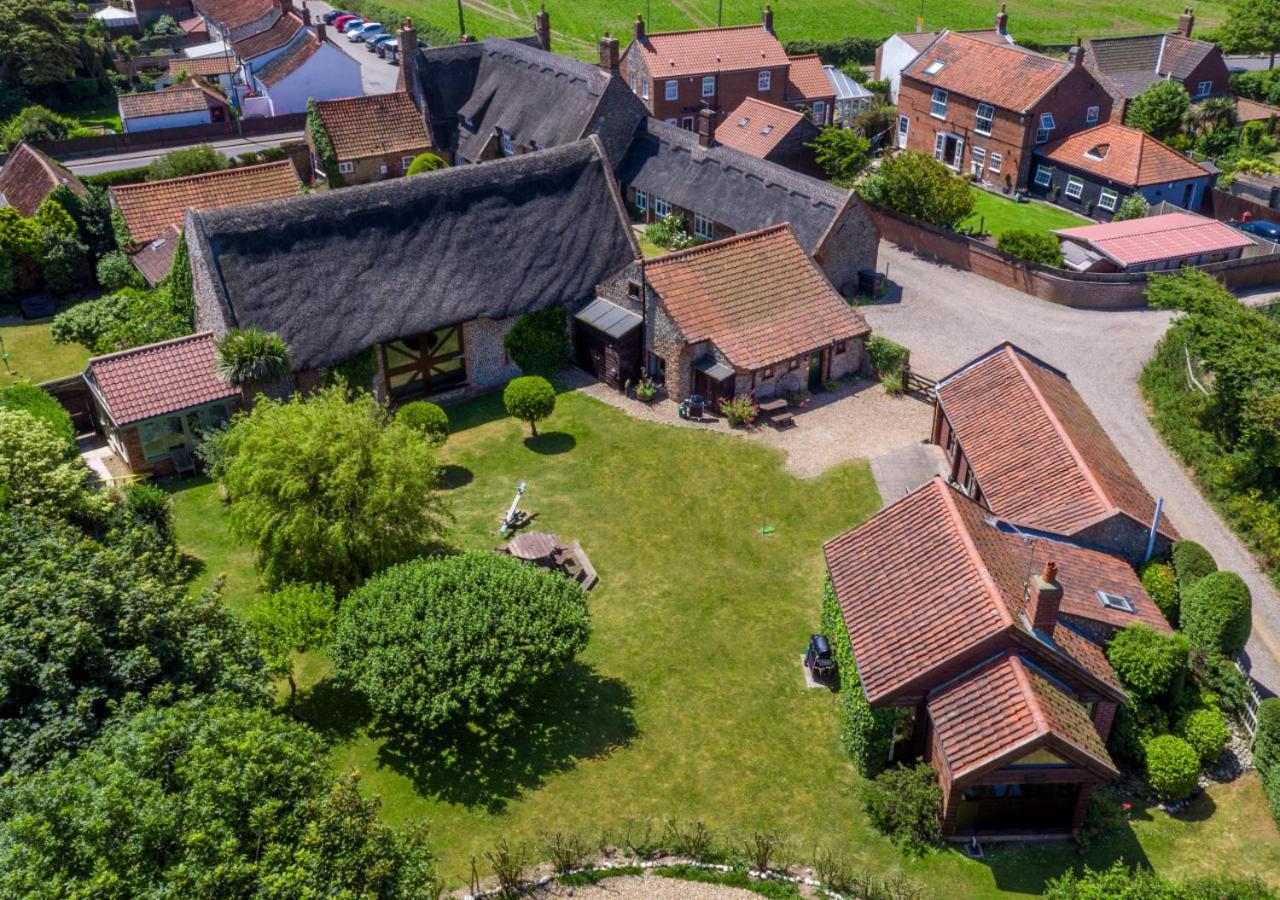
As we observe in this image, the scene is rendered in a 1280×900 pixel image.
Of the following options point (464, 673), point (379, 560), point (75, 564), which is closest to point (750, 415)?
point (379, 560)

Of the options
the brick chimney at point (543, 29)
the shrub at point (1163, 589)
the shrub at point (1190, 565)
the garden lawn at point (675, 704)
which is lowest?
the garden lawn at point (675, 704)

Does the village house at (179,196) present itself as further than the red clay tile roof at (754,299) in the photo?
Yes

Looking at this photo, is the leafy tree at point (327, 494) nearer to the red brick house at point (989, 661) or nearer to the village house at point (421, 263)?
the village house at point (421, 263)

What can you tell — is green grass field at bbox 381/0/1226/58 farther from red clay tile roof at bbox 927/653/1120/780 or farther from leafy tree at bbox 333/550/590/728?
red clay tile roof at bbox 927/653/1120/780

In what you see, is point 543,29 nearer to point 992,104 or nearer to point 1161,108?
point 992,104

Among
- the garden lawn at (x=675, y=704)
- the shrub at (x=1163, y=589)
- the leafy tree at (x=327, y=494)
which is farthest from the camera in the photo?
the shrub at (x=1163, y=589)

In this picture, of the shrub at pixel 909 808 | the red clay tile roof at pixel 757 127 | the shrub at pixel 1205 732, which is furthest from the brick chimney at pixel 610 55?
the shrub at pixel 1205 732

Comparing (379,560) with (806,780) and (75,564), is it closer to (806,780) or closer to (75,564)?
(75,564)
